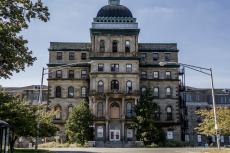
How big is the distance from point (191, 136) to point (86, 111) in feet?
120

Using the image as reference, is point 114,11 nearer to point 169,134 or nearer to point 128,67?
point 128,67

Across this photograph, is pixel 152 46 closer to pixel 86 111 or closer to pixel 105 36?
pixel 105 36

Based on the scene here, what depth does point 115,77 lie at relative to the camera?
69625 mm

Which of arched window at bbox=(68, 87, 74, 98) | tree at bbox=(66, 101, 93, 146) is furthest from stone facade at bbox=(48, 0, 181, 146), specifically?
tree at bbox=(66, 101, 93, 146)

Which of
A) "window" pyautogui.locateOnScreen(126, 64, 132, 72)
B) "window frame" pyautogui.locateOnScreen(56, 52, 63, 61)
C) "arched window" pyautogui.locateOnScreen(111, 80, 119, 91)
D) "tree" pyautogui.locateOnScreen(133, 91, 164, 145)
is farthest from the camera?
"window frame" pyautogui.locateOnScreen(56, 52, 63, 61)

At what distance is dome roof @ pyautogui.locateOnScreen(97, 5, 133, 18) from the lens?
72250 millimetres

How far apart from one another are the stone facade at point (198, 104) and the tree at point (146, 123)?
30.3 metres

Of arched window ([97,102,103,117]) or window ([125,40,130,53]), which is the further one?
window ([125,40,130,53])

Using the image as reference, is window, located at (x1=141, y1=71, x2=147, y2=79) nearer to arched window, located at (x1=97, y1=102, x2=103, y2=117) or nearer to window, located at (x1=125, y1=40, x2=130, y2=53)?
window, located at (x1=125, y1=40, x2=130, y2=53)

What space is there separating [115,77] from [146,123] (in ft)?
34.2

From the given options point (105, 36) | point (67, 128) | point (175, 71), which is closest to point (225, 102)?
point (175, 71)

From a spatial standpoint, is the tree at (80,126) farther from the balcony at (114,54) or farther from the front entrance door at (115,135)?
the balcony at (114,54)

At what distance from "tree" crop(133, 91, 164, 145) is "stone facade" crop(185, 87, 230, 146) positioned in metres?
30.3

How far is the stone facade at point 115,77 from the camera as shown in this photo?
67562 mm
